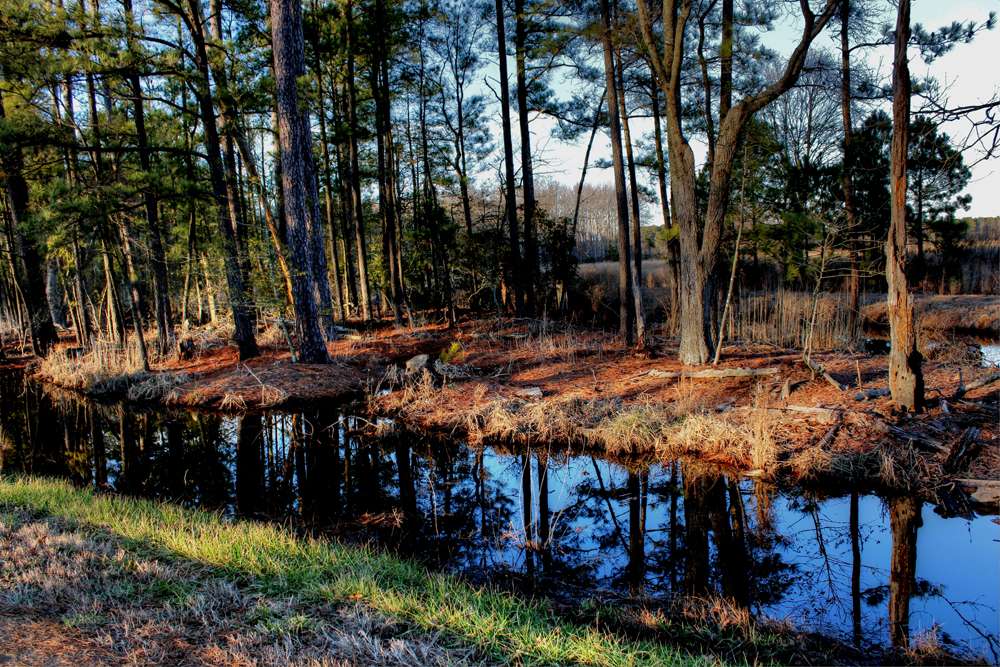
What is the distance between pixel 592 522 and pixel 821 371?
4.78m

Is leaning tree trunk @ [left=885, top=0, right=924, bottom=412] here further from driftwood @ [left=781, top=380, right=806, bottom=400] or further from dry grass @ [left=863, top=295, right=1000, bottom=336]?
dry grass @ [left=863, top=295, right=1000, bottom=336]

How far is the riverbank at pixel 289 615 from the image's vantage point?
10.7 feet

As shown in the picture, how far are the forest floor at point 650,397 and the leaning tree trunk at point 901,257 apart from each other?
31 cm

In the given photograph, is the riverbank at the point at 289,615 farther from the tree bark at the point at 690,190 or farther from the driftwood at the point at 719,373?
the tree bark at the point at 690,190

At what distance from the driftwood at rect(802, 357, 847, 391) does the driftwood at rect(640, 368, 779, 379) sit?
0.51m

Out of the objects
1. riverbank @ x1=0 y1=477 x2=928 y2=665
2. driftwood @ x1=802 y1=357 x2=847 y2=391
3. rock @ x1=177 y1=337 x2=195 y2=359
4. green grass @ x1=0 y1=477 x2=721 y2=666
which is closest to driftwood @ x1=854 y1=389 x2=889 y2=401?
driftwood @ x1=802 y1=357 x2=847 y2=391

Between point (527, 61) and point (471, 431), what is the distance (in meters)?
12.4

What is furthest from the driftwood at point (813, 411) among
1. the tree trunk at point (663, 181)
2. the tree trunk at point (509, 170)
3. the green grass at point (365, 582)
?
the tree trunk at point (509, 170)

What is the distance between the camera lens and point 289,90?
37.8 ft

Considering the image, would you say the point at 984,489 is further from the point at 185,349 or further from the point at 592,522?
the point at 185,349

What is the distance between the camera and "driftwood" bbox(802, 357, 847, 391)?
830cm

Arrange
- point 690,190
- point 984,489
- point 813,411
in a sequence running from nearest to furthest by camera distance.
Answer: point 984,489
point 813,411
point 690,190

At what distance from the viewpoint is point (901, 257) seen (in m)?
6.96

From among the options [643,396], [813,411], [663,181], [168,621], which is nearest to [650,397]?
[643,396]
